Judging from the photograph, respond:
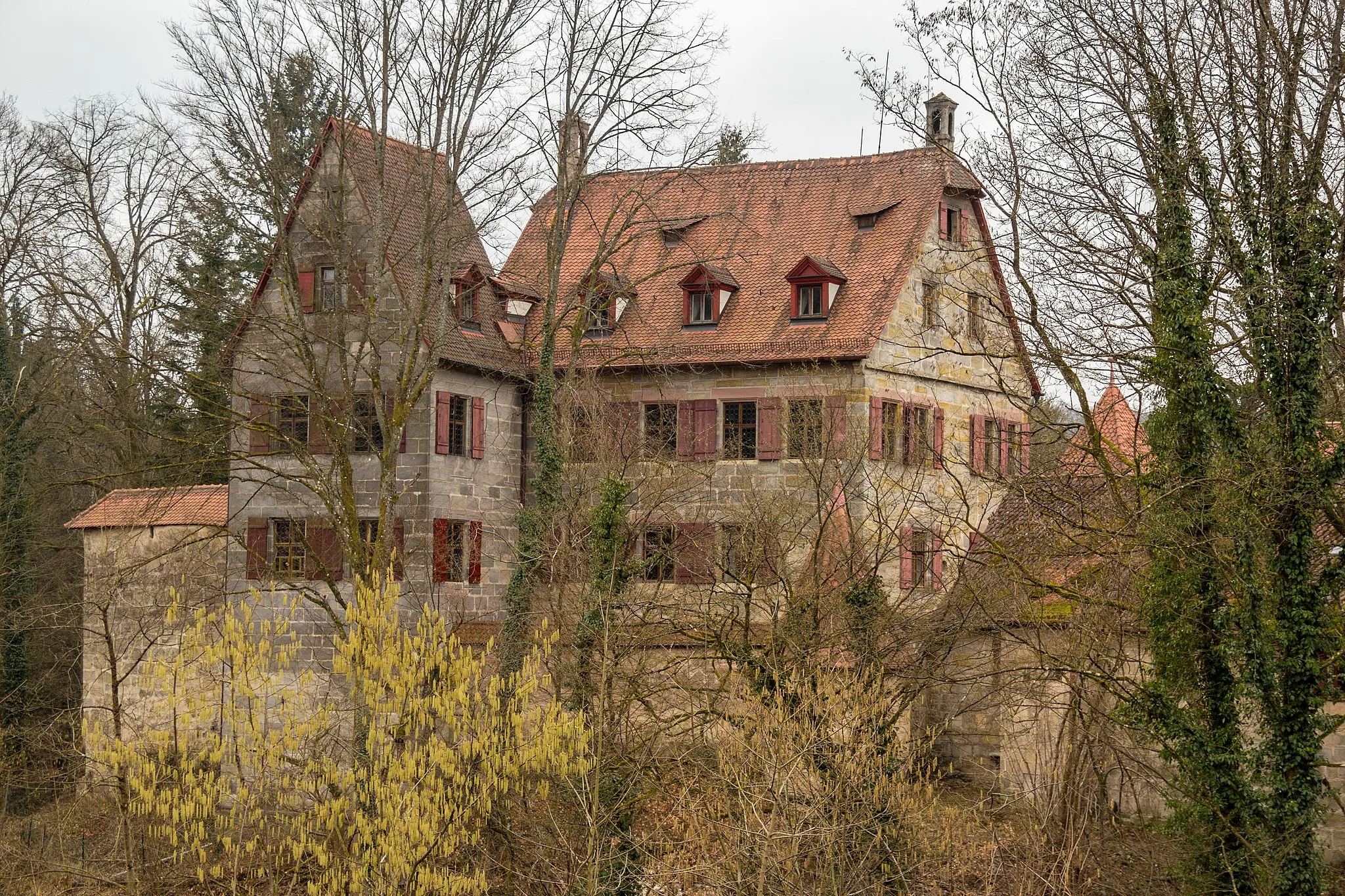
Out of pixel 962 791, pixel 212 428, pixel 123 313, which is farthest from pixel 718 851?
pixel 123 313

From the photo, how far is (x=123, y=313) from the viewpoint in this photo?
24.9 meters

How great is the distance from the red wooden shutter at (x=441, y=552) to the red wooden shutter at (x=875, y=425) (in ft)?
22.0

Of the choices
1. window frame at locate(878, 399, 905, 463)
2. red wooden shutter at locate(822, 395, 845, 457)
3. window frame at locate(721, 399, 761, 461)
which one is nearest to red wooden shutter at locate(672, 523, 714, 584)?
window frame at locate(721, 399, 761, 461)

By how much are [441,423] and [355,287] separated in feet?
9.23

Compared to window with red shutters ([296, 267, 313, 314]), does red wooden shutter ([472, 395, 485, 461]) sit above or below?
below

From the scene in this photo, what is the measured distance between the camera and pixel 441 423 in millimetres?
23109

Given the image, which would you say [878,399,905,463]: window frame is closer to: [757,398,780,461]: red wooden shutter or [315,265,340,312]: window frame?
[757,398,780,461]: red wooden shutter

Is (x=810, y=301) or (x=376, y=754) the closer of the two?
(x=376, y=754)

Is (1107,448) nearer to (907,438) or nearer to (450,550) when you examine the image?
(907,438)

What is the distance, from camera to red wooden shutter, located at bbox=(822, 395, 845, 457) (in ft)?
66.6

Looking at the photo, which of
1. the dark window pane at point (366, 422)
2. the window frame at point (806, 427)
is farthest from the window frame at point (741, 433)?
the dark window pane at point (366, 422)

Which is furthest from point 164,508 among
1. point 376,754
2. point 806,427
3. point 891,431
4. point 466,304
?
point 376,754

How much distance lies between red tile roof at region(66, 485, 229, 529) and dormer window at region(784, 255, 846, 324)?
32.8ft

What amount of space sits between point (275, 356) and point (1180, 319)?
1355 cm
